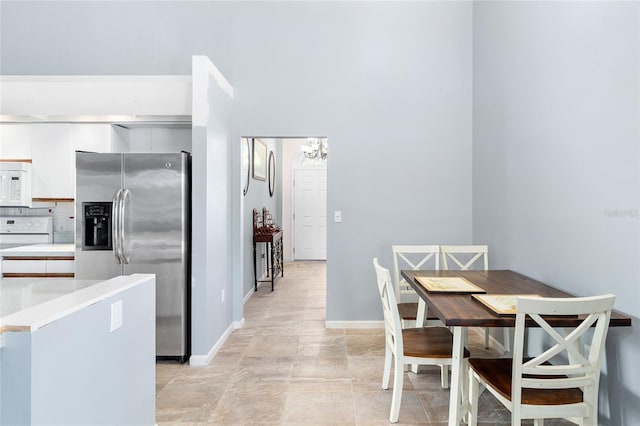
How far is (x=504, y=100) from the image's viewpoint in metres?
3.23

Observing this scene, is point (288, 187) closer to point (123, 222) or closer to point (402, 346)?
point (123, 222)

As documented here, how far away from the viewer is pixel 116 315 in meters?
1.64

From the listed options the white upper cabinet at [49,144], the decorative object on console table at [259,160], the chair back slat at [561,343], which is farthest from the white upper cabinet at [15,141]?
the chair back slat at [561,343]

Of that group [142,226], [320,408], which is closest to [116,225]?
[142,226]

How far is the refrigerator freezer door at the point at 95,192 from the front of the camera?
10.0 ft

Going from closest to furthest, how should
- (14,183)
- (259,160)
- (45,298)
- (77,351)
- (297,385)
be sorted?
(77,351) → (45,298) → (297,385) → (14,183) → (259,160)

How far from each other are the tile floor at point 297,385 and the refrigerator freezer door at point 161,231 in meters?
0.35

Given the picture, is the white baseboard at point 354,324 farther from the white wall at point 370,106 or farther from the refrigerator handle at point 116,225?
the refrigerator handle at point 116,225

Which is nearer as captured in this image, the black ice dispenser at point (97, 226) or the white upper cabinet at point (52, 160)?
the black ice dispenser at point (97, 226)

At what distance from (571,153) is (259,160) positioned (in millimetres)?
4291

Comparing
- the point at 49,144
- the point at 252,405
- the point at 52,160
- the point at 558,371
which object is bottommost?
the point at 252,405

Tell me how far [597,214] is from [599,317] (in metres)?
0.73

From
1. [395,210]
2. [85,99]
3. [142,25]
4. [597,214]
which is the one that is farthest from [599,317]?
[142,25]

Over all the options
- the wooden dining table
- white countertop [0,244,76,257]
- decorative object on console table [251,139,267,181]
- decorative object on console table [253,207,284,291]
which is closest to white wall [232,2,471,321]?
the wooden dining table
